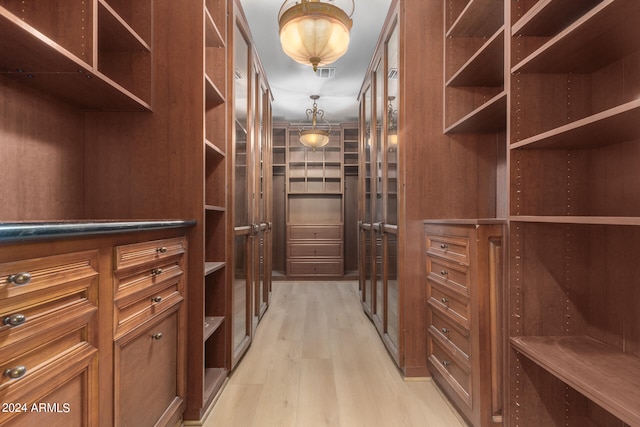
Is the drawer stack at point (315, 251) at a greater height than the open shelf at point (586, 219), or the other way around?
the open shelf at point (586, 219)

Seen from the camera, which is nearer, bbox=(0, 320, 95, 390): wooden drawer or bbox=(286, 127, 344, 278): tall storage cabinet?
bbox=(0, 320, 95, 390): wooden drawer

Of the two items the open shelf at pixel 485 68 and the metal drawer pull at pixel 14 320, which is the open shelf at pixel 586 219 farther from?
the metal drawer pull at pixel 14 320

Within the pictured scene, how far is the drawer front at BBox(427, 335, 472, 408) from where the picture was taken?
1.70 meters

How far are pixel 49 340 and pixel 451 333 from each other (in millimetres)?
1762

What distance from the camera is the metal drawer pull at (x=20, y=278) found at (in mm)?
743

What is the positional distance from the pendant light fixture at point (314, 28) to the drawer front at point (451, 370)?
2.01 meters

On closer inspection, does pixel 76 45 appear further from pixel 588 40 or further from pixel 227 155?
pixel 588 40

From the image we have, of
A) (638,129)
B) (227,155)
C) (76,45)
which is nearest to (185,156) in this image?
(227,155)

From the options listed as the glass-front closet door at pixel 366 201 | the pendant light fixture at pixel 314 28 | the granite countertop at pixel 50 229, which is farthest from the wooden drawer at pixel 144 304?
the glass-front closet door at pixel 366 201

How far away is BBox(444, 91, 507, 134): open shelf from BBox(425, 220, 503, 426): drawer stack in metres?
0.58

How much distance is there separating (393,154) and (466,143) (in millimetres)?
515

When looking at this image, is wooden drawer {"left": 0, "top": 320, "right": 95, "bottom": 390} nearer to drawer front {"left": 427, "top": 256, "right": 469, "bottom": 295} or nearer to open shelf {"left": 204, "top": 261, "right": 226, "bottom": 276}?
open shelf {"left": 204, "top": 261, "right": 226, "bottom": 276}

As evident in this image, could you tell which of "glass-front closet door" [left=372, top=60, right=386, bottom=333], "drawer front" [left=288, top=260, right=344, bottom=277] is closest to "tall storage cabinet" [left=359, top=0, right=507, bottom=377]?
"glass-front closet door" [left=372, top=60, right=386, bottom=333]

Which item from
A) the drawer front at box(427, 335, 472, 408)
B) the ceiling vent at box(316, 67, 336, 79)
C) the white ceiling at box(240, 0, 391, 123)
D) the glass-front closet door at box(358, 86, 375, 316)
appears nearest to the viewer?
the drawer front at box(427, 335, 472, 408)
